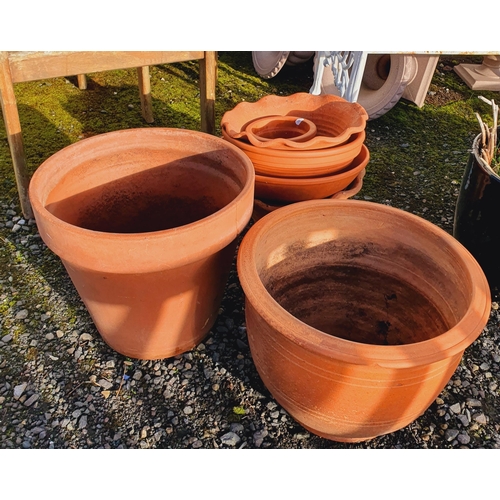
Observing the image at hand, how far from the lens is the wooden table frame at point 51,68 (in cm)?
247

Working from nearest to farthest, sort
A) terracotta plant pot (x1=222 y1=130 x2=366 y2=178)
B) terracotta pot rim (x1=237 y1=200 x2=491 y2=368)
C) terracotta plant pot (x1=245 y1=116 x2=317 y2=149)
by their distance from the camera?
terracotta pot rim (x1=237 y1=200 x2=491 y2=368), terracotta plant pot (x1=222 y1=130 x2=366 y2=178), terracotta plant pot (x1=245 y1=116 x2=317 y2=149)

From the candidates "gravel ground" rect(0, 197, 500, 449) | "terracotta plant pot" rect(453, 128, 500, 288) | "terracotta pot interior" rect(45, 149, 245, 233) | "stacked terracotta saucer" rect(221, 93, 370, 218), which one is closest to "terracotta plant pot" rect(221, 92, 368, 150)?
"stacked terracotta saucer" rect(221, 93, 370, 218)

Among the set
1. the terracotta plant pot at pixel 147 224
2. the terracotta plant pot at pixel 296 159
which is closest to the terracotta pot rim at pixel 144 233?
the terracotta plant pot at pixel 147 224

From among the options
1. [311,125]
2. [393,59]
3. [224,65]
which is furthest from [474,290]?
[224,65]

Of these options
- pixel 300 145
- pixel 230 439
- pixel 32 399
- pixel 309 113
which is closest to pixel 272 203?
pixel 300 145

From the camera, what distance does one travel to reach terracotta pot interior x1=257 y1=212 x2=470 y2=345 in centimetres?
191

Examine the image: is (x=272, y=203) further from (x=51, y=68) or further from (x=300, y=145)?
(x=51, y=68)

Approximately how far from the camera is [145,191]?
7.46ft

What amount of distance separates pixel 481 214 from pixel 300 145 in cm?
105

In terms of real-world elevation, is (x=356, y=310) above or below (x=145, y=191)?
below

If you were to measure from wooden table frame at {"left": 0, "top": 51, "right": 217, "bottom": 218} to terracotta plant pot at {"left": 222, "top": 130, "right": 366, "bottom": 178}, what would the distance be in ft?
2.89

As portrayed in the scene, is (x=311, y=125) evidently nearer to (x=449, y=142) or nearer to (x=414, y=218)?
(x=414, y=218)

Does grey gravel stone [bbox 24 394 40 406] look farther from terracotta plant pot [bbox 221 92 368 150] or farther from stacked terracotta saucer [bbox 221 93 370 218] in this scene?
terracotta plant pot [bbox 221 92 368 150]

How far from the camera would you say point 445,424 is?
2033 mm
